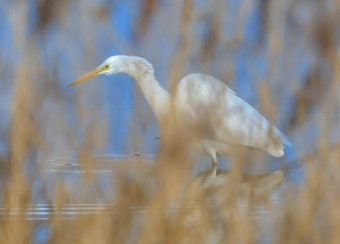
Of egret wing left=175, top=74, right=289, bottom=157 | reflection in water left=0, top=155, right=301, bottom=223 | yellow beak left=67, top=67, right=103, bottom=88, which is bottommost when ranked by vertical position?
reflection in water left=0, top=155, right=301, bottom=223

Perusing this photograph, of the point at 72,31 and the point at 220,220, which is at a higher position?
the point at 72,31

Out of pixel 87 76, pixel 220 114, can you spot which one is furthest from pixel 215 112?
pixel 87 76

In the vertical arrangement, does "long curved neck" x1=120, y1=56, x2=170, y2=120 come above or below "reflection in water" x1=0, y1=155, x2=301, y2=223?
above

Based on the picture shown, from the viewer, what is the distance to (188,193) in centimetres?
50

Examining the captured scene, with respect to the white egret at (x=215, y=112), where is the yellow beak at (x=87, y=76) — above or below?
above

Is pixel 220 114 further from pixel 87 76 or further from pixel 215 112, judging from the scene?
pixel 87 76

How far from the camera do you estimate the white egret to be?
→ 486 mm

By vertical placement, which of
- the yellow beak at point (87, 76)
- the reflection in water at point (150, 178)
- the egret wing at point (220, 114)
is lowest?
the reflection in water at point (150, 178)

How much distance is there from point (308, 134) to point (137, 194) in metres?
0.13

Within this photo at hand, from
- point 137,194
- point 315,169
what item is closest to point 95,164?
point 137,194

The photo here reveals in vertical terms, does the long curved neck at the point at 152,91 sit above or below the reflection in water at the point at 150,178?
above

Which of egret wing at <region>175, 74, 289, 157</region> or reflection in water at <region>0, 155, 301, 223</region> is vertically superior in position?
egret wing at <region>175, 74, 289, 157</region>

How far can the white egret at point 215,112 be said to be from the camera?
49 centimetres

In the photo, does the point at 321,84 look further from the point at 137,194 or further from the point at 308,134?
the point at 137,194
